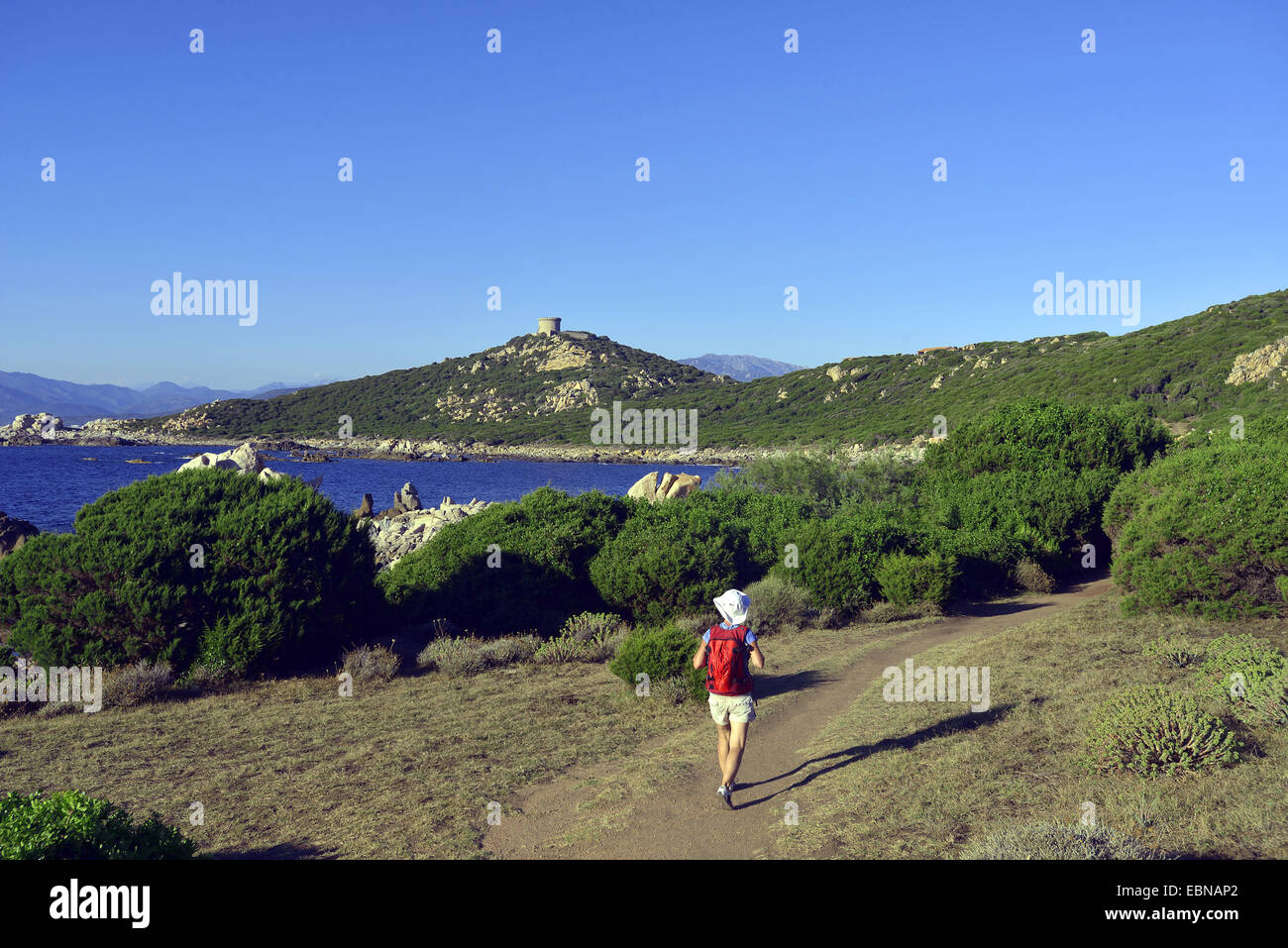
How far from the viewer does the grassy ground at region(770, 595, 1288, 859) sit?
6102mm

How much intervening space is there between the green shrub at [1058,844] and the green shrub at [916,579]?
37.3 feet

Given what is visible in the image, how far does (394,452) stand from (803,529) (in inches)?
4135

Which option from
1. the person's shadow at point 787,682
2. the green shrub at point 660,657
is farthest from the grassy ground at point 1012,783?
the green shrub at point 660,657

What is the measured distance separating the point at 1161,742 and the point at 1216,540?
888 cm

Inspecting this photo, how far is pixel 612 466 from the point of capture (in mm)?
103000

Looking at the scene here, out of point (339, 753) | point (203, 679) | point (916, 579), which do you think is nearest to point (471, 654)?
point (203, 679)

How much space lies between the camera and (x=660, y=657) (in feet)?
37.4

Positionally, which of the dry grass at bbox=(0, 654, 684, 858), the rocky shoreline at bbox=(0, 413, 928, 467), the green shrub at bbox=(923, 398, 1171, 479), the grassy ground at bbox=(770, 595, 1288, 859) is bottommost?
the dry grass at bbox=(0, 654, 684, 858)

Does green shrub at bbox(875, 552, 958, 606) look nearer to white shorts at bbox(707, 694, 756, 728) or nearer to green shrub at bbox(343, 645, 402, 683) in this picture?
green shrub at bbox(343, 645, 402, 683)

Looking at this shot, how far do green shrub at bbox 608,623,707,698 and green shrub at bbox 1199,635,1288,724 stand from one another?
5.98m

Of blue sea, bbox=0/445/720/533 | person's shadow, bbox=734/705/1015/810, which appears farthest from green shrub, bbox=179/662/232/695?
blue sea, bbox=0/445/720/533

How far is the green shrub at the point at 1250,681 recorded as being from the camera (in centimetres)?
808
